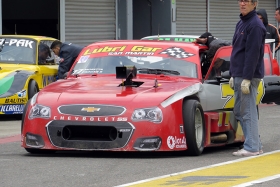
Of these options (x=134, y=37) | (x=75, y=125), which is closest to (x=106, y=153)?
(x=75, y=125)

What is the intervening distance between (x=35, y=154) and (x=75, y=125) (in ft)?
2.77

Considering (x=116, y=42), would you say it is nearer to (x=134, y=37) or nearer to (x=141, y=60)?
(x=141, y=60)

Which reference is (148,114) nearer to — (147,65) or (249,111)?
(249,111)

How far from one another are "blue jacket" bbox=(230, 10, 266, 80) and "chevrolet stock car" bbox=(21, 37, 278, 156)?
0.60 m

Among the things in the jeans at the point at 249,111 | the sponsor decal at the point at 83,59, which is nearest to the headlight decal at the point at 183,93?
the jeans at the point at 249,111

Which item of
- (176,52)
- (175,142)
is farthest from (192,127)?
(176,52)

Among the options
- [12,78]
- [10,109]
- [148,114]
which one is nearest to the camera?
[148,114]

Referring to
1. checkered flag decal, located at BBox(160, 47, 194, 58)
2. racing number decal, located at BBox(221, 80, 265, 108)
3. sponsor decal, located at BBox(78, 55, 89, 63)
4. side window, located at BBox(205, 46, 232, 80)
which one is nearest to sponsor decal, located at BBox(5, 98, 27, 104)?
sponsor decal, located at BBox(78, 55, 89, 63)

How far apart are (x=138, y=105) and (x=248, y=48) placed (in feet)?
A: 4.46

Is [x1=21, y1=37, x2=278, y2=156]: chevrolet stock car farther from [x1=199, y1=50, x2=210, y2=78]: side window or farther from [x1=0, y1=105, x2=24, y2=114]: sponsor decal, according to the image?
[x1=0, y1=105, x2=24, y2=114]: sponsor decal

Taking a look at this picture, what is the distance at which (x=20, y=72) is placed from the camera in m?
15.1

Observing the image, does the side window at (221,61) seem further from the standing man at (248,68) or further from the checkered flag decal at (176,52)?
the standing man at (248,68)

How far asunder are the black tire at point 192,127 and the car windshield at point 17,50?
706cm

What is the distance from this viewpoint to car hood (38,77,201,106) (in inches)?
355
